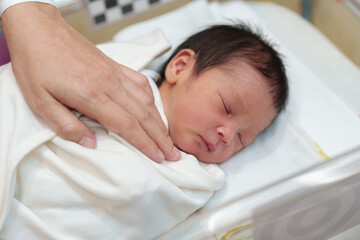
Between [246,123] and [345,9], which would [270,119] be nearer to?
[246,123]

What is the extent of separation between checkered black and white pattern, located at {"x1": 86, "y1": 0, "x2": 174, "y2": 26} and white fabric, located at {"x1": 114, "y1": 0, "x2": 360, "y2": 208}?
0.12m

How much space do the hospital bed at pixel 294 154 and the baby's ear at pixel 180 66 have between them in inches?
5.4

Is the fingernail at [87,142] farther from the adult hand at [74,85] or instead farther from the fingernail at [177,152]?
the fingernail at [177,152]

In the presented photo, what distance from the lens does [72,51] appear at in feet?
2.73

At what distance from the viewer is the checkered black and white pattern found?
1397 mm

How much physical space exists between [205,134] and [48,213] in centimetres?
36

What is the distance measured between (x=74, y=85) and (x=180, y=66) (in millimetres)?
334

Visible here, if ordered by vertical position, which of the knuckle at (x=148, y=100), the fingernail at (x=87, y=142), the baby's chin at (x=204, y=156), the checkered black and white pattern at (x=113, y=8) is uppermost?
the knuckle at (x=148, y=100)

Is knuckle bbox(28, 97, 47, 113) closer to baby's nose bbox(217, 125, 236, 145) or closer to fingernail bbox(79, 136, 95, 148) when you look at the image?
fingernail bbox(79, 136, 95, 148)

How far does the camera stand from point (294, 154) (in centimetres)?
106

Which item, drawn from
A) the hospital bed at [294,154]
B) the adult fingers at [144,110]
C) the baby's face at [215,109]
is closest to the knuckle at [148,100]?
the adult fingers at [144,110]

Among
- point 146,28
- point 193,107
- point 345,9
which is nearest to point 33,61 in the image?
point 193,107

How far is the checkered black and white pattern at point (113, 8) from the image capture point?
1.40 m

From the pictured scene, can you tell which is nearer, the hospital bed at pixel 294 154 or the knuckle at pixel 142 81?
the hospital bed at pixel 294 154
